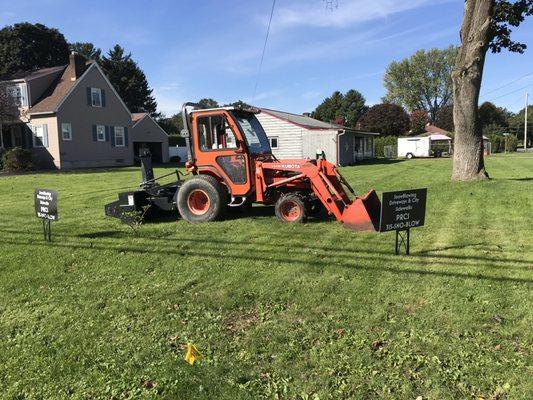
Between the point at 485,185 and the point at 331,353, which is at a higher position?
the point at 485,185

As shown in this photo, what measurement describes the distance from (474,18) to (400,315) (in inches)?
491

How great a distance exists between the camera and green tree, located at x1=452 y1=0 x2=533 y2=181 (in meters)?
14.0

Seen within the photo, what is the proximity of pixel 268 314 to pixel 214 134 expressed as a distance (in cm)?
527

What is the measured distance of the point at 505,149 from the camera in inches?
2744

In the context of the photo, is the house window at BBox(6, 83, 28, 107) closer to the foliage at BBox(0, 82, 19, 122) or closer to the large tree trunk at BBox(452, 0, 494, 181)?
the foliage at BBox(0, 82, 19, 122)

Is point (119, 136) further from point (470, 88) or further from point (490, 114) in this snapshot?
point (490, 114)

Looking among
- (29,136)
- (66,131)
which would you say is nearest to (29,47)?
(29,136)

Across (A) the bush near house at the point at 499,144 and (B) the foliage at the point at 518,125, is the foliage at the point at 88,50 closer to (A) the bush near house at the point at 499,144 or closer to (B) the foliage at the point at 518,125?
(A) the bush near house at the point at 499,144

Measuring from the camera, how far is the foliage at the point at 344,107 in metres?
86.6

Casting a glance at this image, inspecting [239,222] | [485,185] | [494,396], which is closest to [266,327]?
[494,396]

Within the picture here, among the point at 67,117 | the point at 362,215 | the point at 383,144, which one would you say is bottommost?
the point at 362,215

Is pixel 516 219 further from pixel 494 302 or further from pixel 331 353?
pixel 331 353

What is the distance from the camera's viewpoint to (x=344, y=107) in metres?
86.9

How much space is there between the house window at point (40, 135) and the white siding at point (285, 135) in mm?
13904
